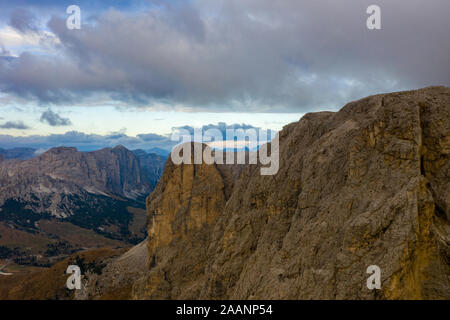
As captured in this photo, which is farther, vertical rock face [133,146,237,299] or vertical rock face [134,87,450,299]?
vertical rock face [133,146,237,299]

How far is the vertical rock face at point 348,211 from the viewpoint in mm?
21484

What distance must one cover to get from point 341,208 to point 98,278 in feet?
283

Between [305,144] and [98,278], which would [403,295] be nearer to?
[305,144]

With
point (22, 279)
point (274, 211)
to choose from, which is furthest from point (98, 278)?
point (274, 211)

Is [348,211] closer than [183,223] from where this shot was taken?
Yes

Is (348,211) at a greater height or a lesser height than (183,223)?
greater

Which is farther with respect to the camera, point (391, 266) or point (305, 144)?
point (305, 144)

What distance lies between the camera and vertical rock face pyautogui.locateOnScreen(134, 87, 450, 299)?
2148 cm

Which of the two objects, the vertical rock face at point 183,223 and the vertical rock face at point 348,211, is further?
the vertical rock face at point 183,223

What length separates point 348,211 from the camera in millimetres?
24844
